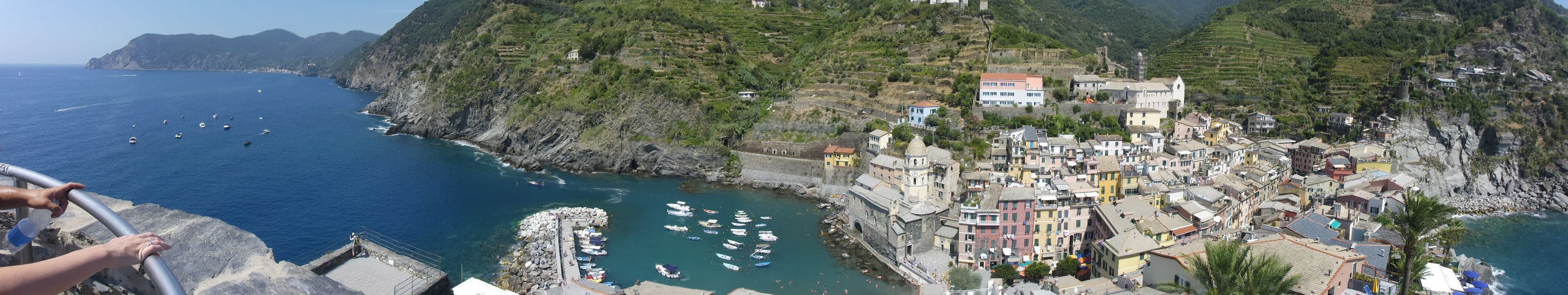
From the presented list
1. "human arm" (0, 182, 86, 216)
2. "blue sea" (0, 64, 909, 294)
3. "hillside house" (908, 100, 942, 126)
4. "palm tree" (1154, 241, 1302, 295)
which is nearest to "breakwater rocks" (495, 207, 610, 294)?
"blue sea" (0, 64, 909, 294)

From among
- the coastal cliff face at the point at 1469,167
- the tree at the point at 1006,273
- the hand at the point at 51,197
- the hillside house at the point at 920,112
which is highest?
the hand at the point at 51,197

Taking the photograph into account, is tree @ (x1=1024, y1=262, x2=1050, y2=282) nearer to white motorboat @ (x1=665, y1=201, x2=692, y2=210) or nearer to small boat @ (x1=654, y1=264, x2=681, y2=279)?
small boat @ (x1=654, y1=264, x2=681, y2=279)

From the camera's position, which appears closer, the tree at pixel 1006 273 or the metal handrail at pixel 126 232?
the metal handrail at pixel 126 232

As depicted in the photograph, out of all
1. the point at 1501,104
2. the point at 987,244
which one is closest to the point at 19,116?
the point at 987,244

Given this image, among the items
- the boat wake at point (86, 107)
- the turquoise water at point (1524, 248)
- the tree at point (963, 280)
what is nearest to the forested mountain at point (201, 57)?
the boat wake at point (86, 107)

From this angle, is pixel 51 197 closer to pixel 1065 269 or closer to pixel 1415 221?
pixel 1415 221

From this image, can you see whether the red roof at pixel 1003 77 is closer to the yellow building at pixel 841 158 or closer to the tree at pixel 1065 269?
the yellow building at pixel 841 158
